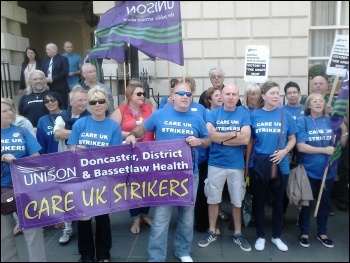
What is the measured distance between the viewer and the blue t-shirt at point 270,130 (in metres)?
4.02

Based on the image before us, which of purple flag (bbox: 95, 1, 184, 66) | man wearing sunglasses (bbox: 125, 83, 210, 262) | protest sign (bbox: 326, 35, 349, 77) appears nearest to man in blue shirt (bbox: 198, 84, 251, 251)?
man wearing sunglasses (bbox: 125, 83, 210, 262)

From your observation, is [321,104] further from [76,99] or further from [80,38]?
[80,38]

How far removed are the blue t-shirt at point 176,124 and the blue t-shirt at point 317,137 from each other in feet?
3.85

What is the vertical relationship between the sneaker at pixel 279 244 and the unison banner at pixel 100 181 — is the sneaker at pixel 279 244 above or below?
below

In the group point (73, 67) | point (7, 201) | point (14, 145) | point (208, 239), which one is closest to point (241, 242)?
point (208, 239)

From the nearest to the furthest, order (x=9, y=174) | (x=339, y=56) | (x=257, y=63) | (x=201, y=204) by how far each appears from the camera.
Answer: (x=9, y=174) < (x=201, y=204) < (x=339, y=56) < (x=257, y=63)

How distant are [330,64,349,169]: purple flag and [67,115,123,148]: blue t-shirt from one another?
7.93ft

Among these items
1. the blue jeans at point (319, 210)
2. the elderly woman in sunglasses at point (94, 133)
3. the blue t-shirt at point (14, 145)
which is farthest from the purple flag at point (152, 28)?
the blue jeans at point (319, 210)

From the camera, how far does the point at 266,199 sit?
422 cm

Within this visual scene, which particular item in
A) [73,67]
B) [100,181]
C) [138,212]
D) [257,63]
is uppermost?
[73,67]

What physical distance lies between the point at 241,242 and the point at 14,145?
268 cm

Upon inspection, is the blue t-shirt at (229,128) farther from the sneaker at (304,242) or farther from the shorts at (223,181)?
the sneaker at (304,242)

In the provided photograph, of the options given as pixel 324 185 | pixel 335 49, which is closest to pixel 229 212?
pixel 324 185

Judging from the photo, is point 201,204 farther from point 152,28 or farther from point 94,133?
point 152,28
